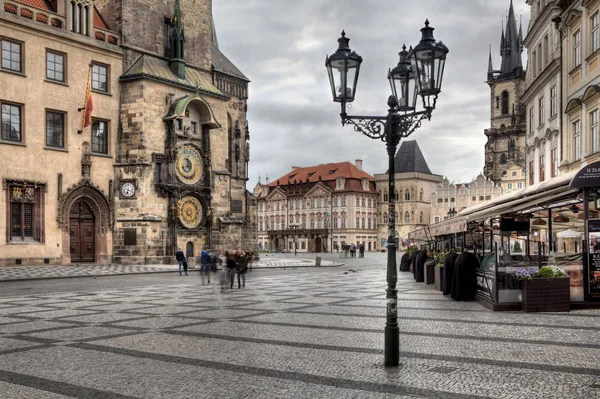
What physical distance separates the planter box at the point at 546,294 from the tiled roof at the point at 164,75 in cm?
2953

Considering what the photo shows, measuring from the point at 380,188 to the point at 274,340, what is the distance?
112 meters

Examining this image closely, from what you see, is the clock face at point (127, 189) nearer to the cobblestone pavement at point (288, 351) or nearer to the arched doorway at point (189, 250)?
the arched doorway at point (189, 250)

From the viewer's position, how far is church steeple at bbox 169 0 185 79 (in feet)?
137

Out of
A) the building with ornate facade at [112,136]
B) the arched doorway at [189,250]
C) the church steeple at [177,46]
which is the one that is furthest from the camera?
the church steeple at [177,46]

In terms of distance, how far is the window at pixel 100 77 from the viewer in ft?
126

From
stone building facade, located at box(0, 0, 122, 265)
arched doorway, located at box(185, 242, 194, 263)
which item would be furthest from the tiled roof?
arched doorway, located at box(185, 242, 194, 263)

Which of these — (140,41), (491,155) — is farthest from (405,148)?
(140,41)

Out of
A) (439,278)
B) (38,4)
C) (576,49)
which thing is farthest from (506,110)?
(439,278)

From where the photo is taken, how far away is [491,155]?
367ft

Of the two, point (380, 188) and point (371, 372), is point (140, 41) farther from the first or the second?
point (380, 188)

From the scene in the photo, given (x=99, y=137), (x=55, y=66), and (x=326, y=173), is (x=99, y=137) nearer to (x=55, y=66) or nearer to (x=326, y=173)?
(x=55, y=66)

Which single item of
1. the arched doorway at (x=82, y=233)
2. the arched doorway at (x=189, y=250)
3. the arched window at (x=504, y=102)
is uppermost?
the arched window at (x=504, y=102)

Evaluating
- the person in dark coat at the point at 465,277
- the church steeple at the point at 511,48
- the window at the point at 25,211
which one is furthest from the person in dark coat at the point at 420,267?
the church steeple at the point at 511,48

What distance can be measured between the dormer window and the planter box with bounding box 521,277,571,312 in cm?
3107
